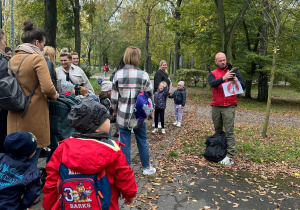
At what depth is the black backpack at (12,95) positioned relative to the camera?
9.68 feet

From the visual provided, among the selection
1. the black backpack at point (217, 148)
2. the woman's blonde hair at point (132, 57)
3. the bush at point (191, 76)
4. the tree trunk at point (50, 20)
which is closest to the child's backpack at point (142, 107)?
the woman's blonde hair at point (132, 57)

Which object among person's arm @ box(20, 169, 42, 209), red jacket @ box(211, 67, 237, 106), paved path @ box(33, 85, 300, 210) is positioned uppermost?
red jacket @ box(211, 67, 237, 106)

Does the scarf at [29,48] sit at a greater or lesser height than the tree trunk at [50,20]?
lesser

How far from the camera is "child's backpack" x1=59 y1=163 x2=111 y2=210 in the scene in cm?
190

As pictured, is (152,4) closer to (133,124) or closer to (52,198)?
(133,124)

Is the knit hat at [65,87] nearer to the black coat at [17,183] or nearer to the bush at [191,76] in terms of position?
the black coat at [17,183]

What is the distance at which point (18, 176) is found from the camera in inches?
98.2

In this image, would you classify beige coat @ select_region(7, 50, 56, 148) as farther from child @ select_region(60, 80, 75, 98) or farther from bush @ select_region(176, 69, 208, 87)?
bush @ select_region(176, 69, 208, 87)

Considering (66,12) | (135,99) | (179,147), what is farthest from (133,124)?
(66,12)

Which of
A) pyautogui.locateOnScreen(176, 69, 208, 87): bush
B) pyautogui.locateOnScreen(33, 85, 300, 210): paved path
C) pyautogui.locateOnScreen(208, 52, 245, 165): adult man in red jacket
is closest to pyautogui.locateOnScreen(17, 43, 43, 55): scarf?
pyautogui.locateOnScreen(33, 85, 300, 210): paved path

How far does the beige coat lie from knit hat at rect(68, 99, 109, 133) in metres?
1.39

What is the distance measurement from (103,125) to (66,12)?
19227mm

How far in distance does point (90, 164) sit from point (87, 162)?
24 millimetres

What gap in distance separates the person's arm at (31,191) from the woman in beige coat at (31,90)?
896 millimetres
